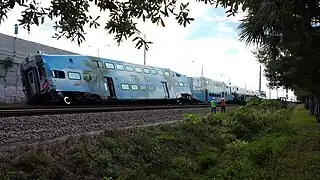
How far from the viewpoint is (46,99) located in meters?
24.8

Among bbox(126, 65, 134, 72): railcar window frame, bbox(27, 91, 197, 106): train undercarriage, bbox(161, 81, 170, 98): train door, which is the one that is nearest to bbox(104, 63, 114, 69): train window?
bbox(126, 65, 134, 72): railcar window frame

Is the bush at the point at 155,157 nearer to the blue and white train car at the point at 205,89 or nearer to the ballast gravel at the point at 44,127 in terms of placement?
the ballast gravel at the point at 44,127

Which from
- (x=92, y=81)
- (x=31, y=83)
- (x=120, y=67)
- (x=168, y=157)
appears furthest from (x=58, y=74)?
(x=168, y=157)

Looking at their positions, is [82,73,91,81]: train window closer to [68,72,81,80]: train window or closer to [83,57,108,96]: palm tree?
[83,57,108,96]: palm tree

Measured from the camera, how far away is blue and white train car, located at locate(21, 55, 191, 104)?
2397 cm

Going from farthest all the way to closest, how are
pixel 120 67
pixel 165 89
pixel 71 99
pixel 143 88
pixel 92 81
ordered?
1. pixel 165 89
2. pixel 143 88
3. pixel 120 67
4. pixel 92 81
5. pixel 71 99

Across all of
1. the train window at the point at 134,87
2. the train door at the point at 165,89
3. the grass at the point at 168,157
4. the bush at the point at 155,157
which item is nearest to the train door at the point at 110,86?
the train window at the point at 134,87

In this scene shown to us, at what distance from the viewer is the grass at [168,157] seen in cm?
688

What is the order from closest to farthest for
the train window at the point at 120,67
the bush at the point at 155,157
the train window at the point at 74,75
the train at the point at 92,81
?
the bush at the point at 155,157 → the train at the point at 92,81 → the train window at the point at 74,75 → the train window at the point at 120,67

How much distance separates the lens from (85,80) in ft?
86.3

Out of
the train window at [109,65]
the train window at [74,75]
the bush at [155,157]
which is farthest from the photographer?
the train window at [109,65]

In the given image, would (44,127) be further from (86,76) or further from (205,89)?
(205,89)

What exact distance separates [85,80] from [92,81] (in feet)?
1.95

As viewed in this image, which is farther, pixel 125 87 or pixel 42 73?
pixel 125 87
